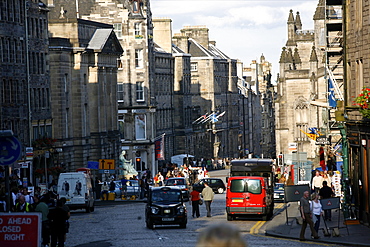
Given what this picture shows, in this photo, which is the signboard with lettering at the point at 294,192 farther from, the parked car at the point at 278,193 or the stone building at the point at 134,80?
the stone building at the point at 134,80

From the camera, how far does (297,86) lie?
103125 millimetres

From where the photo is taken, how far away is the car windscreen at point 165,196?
32406 mm

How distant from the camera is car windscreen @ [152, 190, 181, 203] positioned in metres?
32.4

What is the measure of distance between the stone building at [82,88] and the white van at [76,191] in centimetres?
2442

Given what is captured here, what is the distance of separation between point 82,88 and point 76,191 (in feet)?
102

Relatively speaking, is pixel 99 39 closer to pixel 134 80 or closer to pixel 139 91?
pixel 134 80

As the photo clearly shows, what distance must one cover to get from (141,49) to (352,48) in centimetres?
5729

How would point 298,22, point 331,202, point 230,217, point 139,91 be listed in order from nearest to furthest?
point 331,202 → point 230,217 → point 139,91 → point 298,22

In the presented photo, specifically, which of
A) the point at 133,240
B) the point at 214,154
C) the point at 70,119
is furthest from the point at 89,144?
the point at 214,154

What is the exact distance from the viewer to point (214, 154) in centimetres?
13238

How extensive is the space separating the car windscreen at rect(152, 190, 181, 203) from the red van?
2.57 metres

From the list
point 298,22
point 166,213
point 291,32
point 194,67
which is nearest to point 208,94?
point 194,67

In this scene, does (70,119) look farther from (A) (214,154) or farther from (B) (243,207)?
(A) (214,154)

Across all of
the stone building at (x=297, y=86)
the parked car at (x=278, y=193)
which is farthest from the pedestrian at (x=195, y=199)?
the stone building at (x=297, y=86)
